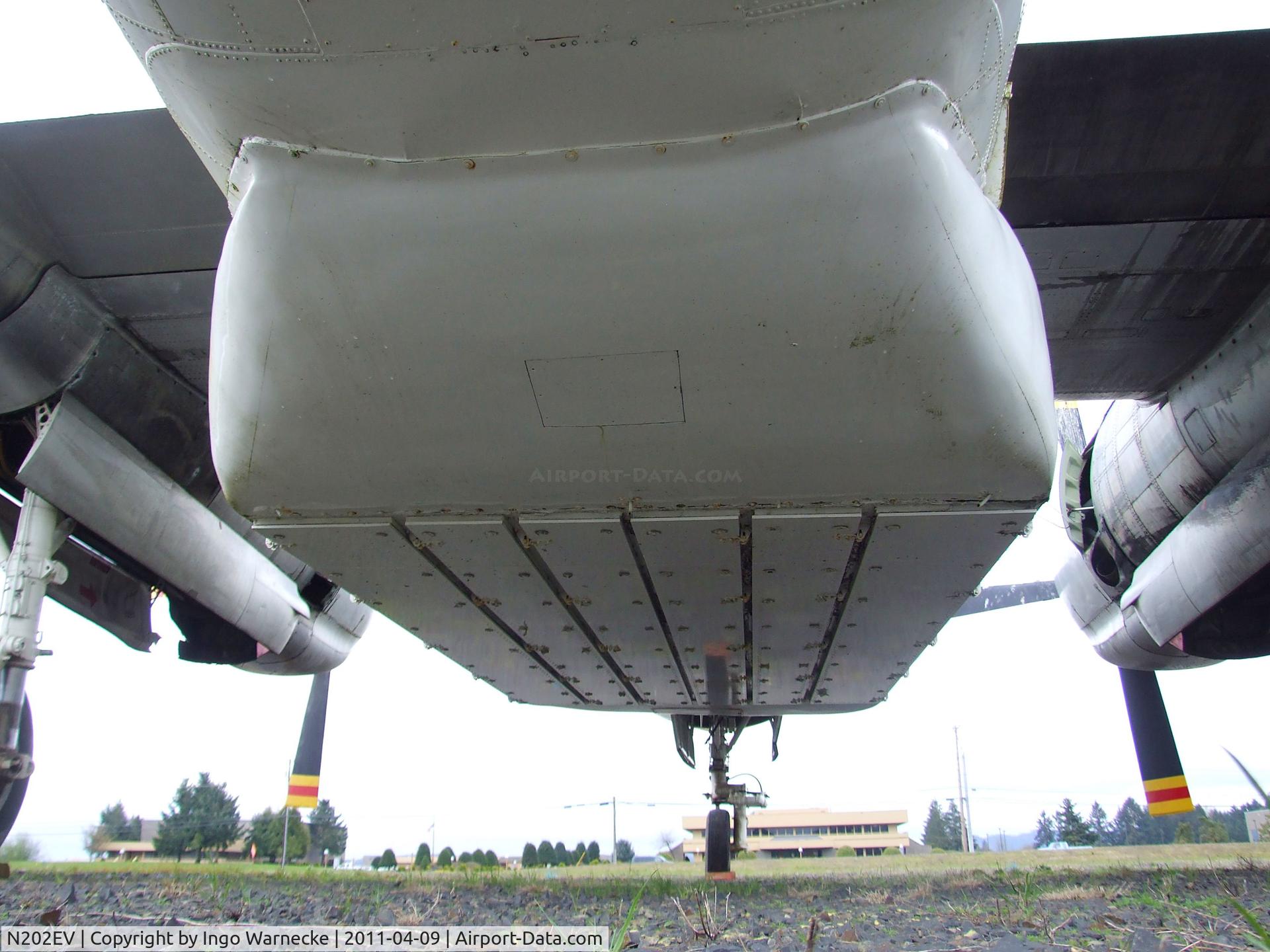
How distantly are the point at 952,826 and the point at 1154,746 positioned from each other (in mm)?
89173

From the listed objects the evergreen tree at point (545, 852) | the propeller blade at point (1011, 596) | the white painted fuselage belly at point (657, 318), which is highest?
the propeller blade at point (1011, 596)

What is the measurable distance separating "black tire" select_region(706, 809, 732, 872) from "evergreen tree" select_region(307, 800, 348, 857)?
172 feet

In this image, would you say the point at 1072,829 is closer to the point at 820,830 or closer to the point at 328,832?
the point at 820,830

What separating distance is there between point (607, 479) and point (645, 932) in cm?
188

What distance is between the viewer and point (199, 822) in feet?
145

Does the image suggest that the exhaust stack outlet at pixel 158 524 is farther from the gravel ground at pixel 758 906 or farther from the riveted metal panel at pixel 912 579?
the riveted metal panel at pixel 912 579

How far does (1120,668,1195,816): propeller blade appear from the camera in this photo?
11.2m

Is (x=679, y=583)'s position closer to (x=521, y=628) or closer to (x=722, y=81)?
(x=521, y=628)

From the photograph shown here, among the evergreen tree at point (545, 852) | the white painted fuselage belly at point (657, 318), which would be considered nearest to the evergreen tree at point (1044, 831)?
the evergreen tree at point (545, 852)

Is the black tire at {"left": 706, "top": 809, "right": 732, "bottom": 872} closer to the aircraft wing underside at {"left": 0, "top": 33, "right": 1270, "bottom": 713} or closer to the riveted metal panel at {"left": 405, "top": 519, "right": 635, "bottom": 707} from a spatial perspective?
the aircraft wing underside at {"left": 0, "top": 33, "right": 1270, "bottom": 713}

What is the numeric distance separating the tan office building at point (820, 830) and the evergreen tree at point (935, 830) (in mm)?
26883

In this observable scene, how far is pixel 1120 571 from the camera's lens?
8938 millimetres

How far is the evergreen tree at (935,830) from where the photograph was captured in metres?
87.4

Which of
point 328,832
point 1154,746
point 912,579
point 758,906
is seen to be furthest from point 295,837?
point 912,579
